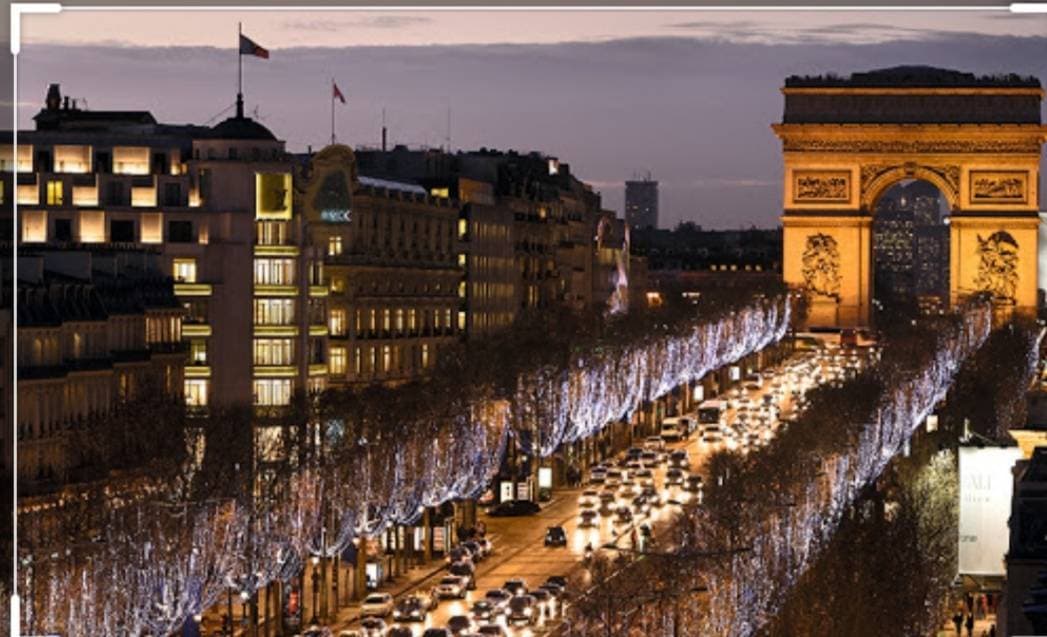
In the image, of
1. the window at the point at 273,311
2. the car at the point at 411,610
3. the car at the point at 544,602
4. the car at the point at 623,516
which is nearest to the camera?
the car at the point at 411,610

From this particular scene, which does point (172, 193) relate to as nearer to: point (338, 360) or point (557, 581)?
point (338, 360)

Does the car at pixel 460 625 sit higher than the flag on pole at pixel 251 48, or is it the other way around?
the flag on pole at pixel 251 48

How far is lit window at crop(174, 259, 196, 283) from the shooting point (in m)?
56.0

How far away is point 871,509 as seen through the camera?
50.5 metres

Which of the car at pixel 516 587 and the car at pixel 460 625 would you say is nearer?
the car at pixel 460 625

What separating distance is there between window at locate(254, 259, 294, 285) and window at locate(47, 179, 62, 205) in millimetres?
3882

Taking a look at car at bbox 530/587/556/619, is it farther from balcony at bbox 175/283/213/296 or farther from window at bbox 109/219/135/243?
window at bbox 109/219/135/243

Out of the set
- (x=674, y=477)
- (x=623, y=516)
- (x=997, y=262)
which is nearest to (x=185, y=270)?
(x=674, y=477)

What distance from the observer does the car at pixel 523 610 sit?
122 feet

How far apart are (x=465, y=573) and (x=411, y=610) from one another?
4440 millimetres

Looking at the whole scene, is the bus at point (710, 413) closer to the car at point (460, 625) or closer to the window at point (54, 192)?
the window at point (54, 192)

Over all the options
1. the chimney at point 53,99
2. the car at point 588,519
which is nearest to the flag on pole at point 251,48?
the car at point 588,519

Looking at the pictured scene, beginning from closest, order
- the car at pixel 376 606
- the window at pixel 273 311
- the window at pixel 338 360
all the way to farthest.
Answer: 1. the car at pixel 376 606
2. the window at pixel 273 311
3. the window at pixel 338 360

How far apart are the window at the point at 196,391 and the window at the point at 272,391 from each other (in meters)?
1.54
